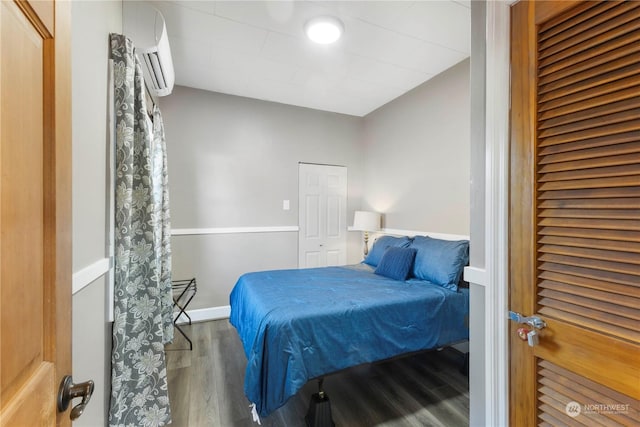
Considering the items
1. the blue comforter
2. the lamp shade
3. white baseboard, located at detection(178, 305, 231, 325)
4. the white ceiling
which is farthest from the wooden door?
the lamp shade

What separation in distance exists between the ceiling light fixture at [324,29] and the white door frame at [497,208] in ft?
4.15

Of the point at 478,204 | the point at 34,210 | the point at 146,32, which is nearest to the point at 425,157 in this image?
the point at 478,204

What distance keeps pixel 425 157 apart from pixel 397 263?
1.31 m

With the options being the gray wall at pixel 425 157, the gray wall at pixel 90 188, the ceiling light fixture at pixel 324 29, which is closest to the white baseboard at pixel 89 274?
the gray wall at pixel 90 188

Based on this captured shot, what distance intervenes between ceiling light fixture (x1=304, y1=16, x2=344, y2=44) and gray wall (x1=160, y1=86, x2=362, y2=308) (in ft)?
5.42

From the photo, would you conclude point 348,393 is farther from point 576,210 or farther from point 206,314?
point 206,314

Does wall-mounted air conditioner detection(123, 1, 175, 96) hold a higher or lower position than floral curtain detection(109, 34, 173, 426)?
higher

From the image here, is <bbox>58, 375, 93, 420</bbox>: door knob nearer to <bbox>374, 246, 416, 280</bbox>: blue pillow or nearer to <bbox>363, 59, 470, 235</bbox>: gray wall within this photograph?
<bbox>374, 246, 416, 280</bbox>: blue pillow

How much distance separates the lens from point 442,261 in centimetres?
244

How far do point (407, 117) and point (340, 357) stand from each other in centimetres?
287

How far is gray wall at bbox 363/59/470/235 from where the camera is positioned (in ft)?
8.97

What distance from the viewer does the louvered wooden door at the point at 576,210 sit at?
0.83m

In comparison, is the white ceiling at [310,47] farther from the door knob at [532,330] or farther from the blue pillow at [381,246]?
the door knob at [532,330]

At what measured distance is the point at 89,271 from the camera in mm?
1170
